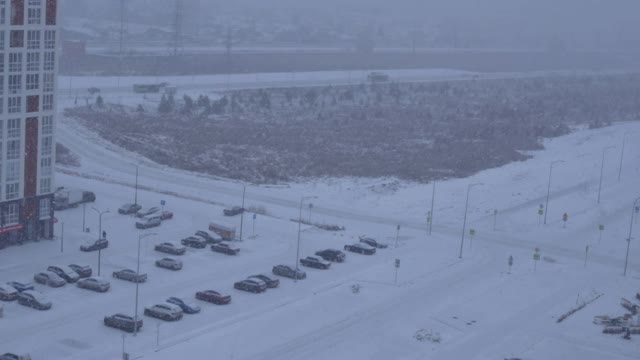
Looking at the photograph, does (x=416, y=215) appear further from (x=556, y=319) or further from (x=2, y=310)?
(x=2, y=310)

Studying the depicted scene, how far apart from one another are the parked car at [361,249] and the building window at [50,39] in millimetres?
4618

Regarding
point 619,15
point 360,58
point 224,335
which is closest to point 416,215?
point 224,335

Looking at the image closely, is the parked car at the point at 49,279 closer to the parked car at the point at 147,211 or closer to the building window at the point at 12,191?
the building window at the point at 12,191

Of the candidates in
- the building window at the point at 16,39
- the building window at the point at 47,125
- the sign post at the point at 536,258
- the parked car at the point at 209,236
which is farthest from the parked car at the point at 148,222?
the sign post at the point at 536,258

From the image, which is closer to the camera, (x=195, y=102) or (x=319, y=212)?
(x=319, y=212)

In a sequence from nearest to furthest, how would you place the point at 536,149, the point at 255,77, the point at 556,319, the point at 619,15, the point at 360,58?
1. the point at 556,319
2. the point at 536,149
3. the point at 255,77
4. the point at 360,58
5. the point at 619,15

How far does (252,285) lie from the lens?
1100 cm

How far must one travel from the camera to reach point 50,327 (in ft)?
31.1

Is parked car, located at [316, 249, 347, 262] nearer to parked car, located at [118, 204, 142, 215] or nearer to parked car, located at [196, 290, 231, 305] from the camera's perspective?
parked car, located at [196, 290, 231, 305]

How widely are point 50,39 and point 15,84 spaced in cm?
79

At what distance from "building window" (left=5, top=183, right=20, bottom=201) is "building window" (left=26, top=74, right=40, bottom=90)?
123cm

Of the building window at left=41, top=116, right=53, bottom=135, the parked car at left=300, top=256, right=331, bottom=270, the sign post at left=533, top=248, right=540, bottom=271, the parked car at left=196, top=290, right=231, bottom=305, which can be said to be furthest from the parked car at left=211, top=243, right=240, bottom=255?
the sign post at left=533, top=248, right=540, bottom=271

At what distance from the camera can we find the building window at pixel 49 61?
1245 cm

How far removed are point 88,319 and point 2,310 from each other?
840mm
